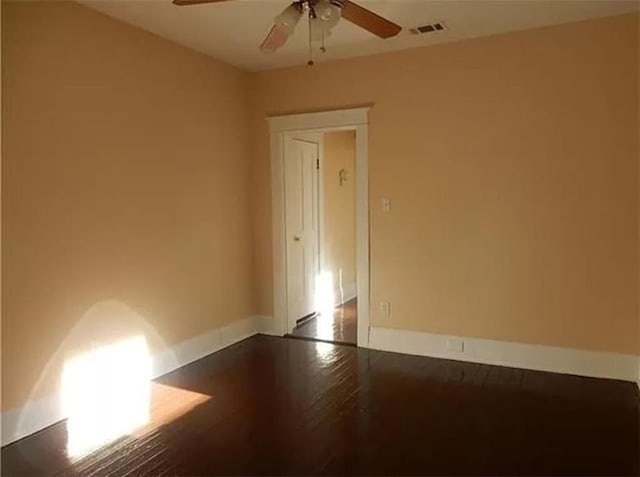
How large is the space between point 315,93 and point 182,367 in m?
2.64

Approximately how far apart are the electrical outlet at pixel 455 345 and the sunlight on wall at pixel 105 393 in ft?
7.80

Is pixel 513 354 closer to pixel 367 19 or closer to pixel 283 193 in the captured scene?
pixel 283 193

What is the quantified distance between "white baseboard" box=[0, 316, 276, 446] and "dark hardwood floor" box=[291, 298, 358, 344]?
1.26 ft

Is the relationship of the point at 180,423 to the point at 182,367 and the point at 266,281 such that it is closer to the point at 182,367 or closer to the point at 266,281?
the point at 182,367

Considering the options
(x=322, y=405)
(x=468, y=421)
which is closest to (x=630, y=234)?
(x=468, y=421)

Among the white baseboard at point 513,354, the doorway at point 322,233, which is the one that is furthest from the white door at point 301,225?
the white baseboard at point 513,354

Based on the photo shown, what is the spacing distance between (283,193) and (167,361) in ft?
6.20

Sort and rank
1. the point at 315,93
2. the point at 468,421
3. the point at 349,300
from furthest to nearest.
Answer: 1. the point at 349,300
2. the point at 315,93
3. the point at 468,421

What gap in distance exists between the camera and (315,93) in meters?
4.76

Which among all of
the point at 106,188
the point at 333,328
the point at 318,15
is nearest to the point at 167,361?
the point at 106,188

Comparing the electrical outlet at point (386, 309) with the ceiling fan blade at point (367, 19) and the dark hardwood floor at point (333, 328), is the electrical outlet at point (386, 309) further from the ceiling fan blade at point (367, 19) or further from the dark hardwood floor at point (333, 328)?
the ceiling fan blade at point (367, 19)

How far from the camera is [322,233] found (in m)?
5.96

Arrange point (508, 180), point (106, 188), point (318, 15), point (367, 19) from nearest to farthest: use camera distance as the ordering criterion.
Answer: point (318, 15) < point (367, 19) < point (106, 188) < point (508, 180)

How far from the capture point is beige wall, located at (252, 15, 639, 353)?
3.69 m
